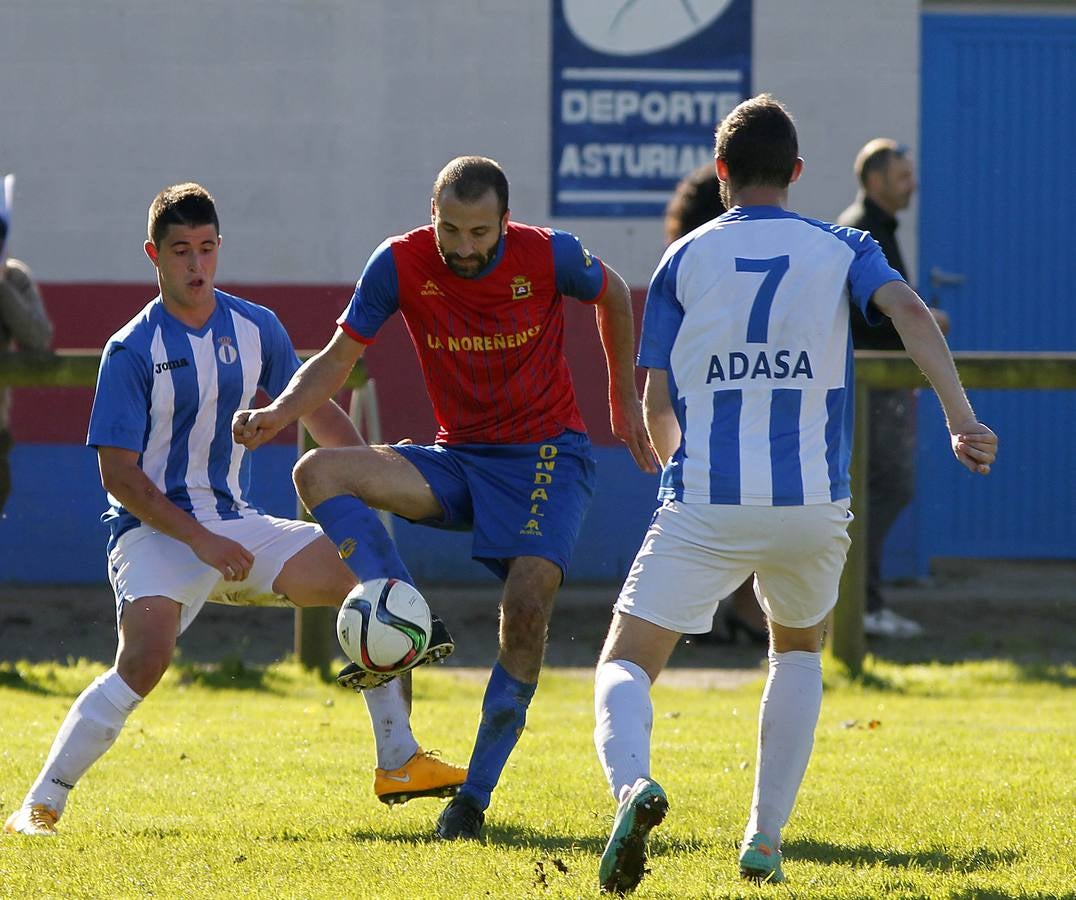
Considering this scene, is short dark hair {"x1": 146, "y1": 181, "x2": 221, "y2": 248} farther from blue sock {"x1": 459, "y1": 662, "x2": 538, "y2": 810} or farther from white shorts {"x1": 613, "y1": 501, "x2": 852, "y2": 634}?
white shorts {"x1": 613, "y1": 501, "x2": 852, "y2": 634}

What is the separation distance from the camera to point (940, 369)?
4012mm

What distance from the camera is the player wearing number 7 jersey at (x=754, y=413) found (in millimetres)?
4109

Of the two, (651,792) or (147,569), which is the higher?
(147,569)

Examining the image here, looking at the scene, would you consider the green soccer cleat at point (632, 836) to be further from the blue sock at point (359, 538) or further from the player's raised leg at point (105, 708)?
the player's raised leg at point (105, 708)

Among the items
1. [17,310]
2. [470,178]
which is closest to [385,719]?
[470,178]

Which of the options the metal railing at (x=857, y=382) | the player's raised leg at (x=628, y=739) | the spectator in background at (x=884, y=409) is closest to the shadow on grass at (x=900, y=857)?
the player's raised leg at (x=628, y=739)

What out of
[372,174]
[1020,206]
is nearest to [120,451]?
[372,174]

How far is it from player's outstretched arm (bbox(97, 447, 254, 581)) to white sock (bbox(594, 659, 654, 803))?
4.49ft

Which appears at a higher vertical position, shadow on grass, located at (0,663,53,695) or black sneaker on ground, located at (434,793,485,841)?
black sneaker on ground, located at (434,793,485,841)

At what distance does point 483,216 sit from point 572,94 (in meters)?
6.34

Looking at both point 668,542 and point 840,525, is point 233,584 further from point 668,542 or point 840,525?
point 840,525

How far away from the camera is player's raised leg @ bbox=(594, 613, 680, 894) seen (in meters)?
3.77

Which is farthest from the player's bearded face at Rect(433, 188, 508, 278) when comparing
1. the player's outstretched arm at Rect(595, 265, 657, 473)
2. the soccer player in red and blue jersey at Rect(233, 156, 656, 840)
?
the player's outstretched arm at Rect(595, 265, 657, 473)

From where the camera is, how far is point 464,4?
10.9 meters
